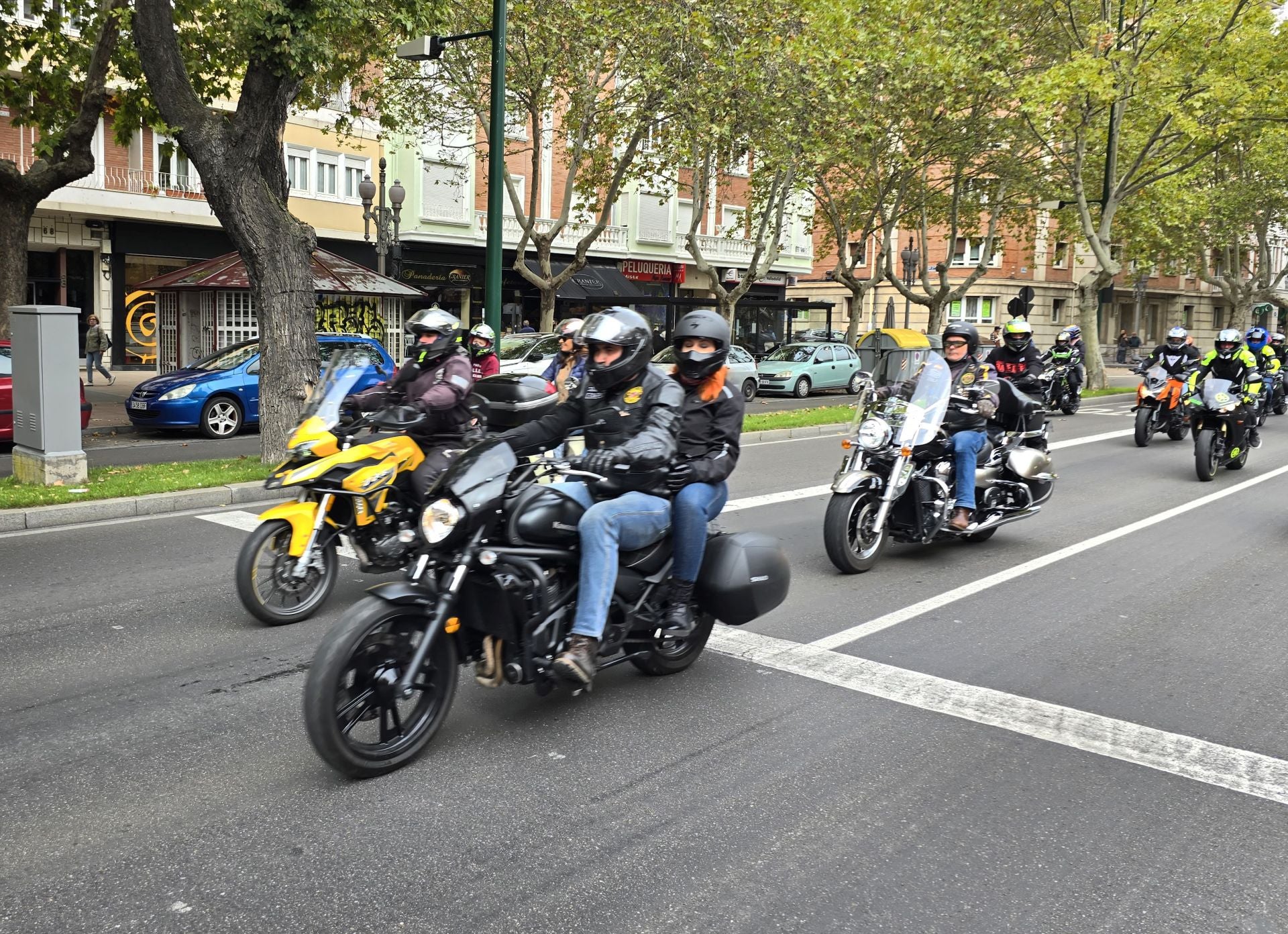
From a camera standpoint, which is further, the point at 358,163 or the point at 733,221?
the point at 733,221

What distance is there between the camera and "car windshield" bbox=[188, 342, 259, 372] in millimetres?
16933

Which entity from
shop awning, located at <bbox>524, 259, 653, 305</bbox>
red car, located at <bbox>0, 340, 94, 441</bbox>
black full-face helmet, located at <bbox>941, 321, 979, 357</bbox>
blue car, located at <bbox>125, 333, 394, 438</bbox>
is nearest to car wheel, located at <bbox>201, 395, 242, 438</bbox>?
blue car, located at <bbox>125, 333, 394, 438</bbox>

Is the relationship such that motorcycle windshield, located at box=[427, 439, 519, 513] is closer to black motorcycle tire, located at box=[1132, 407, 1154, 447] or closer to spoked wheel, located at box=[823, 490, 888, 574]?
spoked wheel, located at box=[823, 490, 888, 574]

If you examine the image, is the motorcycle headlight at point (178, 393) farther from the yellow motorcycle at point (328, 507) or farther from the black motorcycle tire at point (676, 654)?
the black motorcycle tire at point (676, 654)

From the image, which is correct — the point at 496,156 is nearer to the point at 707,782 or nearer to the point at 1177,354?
the point at 1177,354

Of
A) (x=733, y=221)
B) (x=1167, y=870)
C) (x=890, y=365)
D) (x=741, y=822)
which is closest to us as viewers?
(x=1167, y=870)

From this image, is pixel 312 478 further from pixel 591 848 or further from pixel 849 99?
pixel 849 99

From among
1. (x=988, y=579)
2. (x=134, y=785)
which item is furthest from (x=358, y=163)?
(x=134, y=785)

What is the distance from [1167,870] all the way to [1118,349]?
54.5m

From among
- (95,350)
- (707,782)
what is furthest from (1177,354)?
(95,350)

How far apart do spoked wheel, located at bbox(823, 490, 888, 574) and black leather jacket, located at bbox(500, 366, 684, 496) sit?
2802mm

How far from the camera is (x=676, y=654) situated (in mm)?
5293

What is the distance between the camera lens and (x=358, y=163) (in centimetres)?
3312

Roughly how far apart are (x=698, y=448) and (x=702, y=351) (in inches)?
17.7
